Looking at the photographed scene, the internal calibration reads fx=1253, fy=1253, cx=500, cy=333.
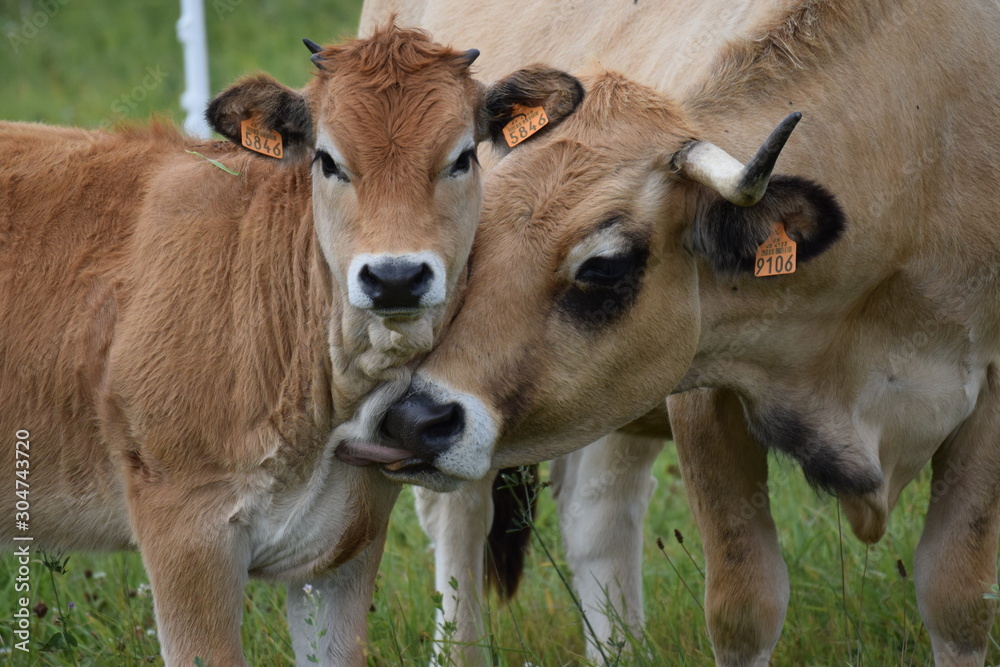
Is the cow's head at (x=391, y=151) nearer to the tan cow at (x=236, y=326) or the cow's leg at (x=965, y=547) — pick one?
the tan cow at (x=236, y=326)

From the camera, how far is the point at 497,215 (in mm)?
3842

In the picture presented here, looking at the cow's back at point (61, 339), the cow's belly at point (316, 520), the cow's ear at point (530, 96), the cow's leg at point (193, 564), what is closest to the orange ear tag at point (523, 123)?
the cow's ear at point (530, 96)

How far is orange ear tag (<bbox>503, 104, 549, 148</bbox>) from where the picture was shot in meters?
3.82

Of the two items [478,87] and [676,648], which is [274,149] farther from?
[676,648]

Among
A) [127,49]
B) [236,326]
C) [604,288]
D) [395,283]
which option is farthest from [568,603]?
[127,49]

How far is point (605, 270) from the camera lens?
12.4 feet

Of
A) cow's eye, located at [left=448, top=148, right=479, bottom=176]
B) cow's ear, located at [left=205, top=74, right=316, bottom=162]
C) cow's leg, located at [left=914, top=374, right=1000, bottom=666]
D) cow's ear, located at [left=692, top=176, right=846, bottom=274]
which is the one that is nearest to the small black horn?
cow's eye, located at [left=448, top=148, right=479, bottom=176]

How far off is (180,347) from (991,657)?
326 centimetres

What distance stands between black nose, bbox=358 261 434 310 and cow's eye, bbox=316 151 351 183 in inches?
17.2

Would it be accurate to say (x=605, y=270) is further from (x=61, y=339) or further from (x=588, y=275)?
(x=61, y=339)

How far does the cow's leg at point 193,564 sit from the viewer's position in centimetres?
371

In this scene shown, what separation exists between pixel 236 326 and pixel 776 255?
169 cm

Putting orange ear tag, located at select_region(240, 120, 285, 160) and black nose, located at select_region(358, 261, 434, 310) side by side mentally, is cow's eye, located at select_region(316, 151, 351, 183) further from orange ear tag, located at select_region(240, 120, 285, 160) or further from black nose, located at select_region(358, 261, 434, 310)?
black nose, located at select_region(358, 261, 434, 310)

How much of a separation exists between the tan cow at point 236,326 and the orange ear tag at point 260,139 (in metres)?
0.01
